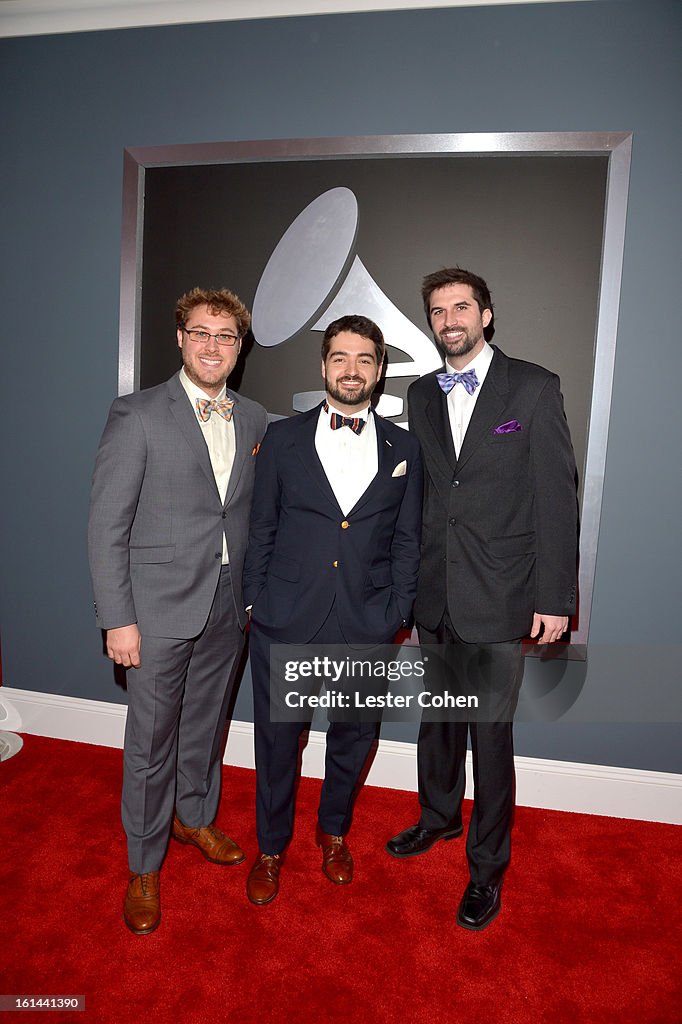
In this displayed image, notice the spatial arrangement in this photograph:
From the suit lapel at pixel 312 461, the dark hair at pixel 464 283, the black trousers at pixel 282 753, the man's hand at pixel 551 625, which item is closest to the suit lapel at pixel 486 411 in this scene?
the dark hair at pixel 464 283

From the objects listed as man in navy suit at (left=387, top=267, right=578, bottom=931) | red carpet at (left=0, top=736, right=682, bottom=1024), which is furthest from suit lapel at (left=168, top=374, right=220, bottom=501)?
red carpet at (left=0, top=736, right=682, bottom=1024)

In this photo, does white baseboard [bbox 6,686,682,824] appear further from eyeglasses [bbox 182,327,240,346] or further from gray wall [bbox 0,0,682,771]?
eyeglasses [bbox 182,327,240,346]

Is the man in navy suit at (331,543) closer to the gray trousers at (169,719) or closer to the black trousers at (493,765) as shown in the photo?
the gray trousers at (169,719)

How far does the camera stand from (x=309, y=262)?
9.09ft

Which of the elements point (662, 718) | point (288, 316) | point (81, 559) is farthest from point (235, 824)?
point (288, 316)

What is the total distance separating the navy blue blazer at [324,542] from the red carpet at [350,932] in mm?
971

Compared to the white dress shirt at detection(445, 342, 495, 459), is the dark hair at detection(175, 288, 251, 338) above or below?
above

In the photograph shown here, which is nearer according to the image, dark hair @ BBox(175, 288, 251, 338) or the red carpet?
the red carpet

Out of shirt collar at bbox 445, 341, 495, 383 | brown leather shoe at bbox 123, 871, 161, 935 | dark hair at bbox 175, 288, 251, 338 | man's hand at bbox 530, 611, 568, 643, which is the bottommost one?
brown leather shoe at bbox 123, 871, 161, 935

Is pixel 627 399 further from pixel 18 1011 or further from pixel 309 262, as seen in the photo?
pixel 18 1011

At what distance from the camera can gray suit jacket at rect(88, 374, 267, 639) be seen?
2.03 m

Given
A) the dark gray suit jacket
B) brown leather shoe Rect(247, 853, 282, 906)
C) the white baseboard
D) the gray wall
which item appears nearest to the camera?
the dark gray suit jacket

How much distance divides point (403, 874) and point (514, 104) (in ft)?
9.94

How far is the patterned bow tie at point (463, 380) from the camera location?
7.39 ft
